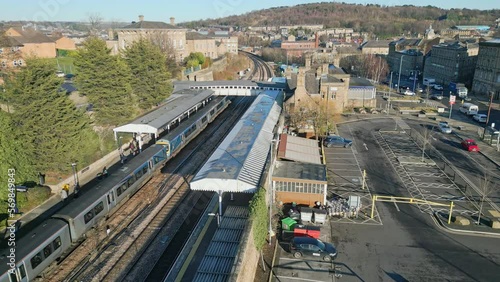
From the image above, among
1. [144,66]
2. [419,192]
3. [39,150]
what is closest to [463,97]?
[419,192]

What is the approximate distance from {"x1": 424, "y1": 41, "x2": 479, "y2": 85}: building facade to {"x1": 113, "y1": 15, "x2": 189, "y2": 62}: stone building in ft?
183

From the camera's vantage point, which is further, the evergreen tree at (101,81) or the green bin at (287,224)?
the evergreen tree at (101,81)

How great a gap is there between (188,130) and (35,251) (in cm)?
2270

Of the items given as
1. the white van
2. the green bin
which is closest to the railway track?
the green bin

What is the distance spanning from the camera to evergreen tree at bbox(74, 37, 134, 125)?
3612 cm

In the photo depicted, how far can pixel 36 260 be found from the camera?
16.9 m

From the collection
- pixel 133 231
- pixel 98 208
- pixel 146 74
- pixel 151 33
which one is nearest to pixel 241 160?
pixel 133 231

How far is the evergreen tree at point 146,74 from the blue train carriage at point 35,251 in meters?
29.3

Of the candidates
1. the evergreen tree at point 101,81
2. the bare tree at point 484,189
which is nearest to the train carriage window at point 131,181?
the evergreen tree at point 101,81

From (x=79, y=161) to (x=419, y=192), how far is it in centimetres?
2684

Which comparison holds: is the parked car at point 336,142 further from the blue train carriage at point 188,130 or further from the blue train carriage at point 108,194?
the blue train carriage at point 108,194

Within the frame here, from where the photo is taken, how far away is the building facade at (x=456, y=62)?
235 feet

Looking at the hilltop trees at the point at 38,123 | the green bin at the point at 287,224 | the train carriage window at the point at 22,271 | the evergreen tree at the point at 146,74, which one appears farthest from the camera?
the evergreen tree at the point at 146,74

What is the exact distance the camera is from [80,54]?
3612 centimetres
